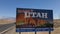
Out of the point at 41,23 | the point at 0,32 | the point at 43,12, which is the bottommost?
the point at 0,32

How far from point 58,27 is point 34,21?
308 centimetres

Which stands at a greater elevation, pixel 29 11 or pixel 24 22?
pixel 29 11

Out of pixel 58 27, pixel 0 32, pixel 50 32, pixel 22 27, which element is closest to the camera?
pixel 22 27

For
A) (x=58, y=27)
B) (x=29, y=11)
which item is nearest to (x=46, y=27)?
(x=29, y=11)

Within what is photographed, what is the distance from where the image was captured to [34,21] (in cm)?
726

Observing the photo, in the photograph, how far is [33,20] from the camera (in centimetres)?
725

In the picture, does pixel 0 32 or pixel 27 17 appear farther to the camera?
pixel 0 32

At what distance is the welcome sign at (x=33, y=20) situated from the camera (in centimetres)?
703

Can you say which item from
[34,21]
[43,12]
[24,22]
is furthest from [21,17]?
[43,12]

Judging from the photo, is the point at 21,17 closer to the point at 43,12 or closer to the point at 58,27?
the point at 43,12

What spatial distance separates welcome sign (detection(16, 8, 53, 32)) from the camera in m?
7.03

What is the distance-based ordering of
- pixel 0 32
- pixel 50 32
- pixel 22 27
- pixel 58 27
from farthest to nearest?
1. pixel 58 27
2. pixel 0 32
3. pixel 50 32
4. pixel 22 27

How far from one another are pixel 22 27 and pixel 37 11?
1.21 meters

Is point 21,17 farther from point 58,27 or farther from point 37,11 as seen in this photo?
point 58,27
